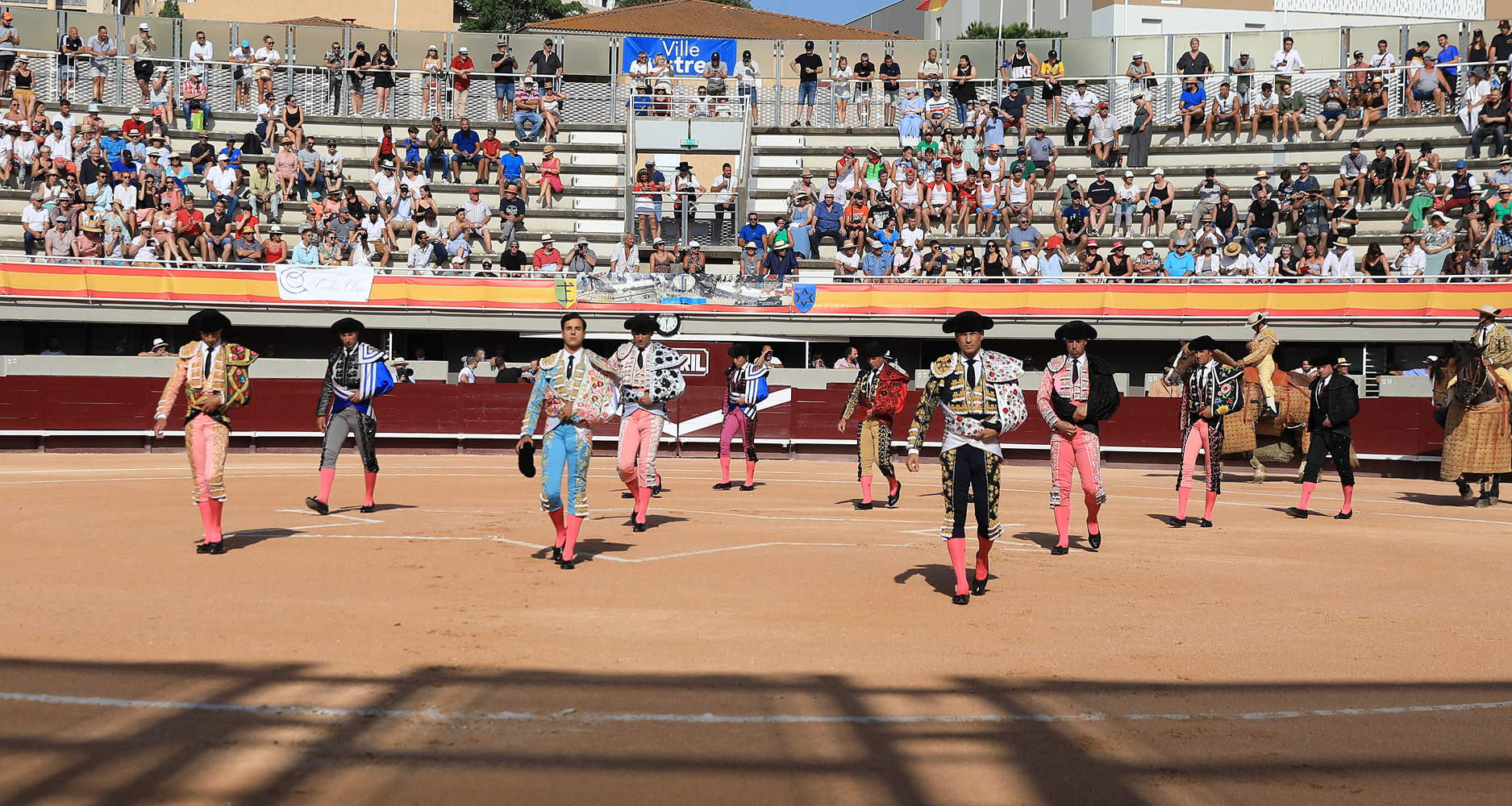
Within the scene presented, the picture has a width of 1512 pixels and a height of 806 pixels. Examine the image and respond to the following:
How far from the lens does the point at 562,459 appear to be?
8703 millimetres

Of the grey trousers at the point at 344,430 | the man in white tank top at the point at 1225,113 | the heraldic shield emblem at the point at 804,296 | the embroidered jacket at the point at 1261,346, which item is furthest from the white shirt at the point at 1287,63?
the grey trousers at the point at 344,430

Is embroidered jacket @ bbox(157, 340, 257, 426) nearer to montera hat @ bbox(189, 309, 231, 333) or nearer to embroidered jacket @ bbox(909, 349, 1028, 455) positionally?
montera hat @ bbox(189, 309, 231, 333)

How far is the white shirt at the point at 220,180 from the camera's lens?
24453 mm

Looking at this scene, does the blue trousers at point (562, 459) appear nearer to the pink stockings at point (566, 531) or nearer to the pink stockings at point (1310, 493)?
the pink stockings at point (566, 531)

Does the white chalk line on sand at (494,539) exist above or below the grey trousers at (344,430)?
below

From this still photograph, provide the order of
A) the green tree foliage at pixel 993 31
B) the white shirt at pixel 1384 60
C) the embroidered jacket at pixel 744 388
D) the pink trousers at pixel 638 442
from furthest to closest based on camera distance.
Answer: the green tree foliage at pixel 993 31 < the white shirt at pixel 1384 60 < the embroidered jacket at pixel 744 388 < the pink trousers at pixel 638 442

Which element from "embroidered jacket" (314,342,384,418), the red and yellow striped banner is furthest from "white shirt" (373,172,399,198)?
"embroidered jacket" (314,342,384,418)

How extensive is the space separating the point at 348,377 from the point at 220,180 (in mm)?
15317

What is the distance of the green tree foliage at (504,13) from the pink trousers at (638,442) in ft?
174

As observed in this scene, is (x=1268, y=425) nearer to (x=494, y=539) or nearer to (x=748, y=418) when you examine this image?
(x=748, y=418)

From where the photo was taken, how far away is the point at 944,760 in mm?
4816

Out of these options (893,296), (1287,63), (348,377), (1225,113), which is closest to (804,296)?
(893,296)

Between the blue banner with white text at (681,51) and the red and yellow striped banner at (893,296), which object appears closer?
the red and yellow striped banner at (893,296)

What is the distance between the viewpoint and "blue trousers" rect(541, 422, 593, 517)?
28.4ft
